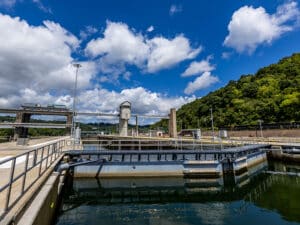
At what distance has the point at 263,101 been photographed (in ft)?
160

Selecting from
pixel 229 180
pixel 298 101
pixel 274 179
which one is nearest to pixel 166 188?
pixel 229 180

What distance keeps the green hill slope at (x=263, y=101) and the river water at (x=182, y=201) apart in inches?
1379

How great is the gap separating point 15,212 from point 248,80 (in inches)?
2984

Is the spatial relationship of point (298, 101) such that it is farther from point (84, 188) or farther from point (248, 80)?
point (84, 188)

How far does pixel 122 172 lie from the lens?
1271 cm

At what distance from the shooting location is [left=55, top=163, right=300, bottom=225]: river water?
713cm

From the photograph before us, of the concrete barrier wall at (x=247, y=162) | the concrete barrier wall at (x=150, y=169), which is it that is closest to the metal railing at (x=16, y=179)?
the concrete barrier wall at (x=150, y=169)

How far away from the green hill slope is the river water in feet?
115

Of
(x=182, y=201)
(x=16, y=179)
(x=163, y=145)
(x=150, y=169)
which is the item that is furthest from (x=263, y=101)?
(x=16, y=179)

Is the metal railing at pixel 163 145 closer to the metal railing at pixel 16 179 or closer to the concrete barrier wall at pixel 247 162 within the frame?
the concrete barrier wall at pixel 247 162

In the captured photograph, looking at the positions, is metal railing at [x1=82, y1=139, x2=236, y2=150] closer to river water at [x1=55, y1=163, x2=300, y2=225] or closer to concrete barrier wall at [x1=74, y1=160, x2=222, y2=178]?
concrete barrier wall at [x1=74, y1=160, x2=222, y2=178]

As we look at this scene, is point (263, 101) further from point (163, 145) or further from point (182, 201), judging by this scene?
point (182, 201)

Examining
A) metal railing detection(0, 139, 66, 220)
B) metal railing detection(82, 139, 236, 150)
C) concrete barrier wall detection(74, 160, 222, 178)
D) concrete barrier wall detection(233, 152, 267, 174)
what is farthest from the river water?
metal railing detection(82, 139, 236, 150)

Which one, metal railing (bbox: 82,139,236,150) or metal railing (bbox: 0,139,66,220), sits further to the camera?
metal railing (bbox: 82,139,236,150)
